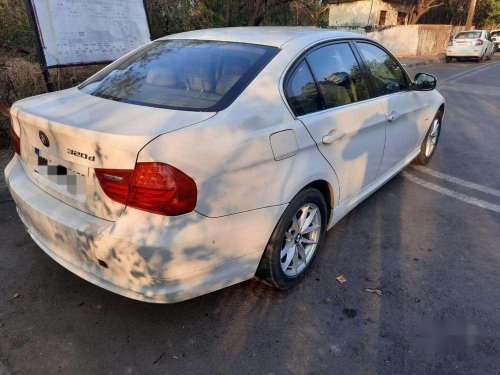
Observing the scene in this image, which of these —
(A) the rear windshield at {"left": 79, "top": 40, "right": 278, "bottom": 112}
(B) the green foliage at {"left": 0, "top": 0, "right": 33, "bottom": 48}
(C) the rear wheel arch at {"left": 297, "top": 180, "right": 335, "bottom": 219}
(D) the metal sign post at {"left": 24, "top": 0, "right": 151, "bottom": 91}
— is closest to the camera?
(A) the rear windshield at {"left": 79, "top": 40, "right": 278, "bottom": 112}

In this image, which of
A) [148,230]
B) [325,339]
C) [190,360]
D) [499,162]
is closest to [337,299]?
[325,339]

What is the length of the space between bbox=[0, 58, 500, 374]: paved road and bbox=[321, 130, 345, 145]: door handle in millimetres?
974

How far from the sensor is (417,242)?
3.44 metres

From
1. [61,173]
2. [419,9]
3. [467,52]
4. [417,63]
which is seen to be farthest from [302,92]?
[419,9]

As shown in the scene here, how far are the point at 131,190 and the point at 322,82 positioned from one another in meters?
1.61

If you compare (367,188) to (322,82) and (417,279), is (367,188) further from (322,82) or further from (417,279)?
(322,82)

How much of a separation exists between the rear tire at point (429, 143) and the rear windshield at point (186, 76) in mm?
3048

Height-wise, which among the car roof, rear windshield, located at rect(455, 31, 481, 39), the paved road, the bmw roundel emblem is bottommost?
rear windshield, located at rect(455, 31, 481, 39)

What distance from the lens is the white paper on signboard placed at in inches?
193

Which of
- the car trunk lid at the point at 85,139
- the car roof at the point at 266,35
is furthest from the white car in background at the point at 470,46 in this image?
the car trunk lid at the point at 85,139

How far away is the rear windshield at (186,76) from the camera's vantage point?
94.0 inches

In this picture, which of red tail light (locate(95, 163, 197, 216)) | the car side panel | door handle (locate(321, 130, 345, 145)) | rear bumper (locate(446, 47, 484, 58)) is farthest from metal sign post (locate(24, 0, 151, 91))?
rear bumper (locate(446, 47, 484, 58))

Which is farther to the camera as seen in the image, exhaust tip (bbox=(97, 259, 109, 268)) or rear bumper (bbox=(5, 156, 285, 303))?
exhaust tip (bbox=(97, 259, 109, 268))

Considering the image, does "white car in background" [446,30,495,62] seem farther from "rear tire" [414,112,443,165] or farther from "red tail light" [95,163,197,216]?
"red tail light" [95,163,197,216]
